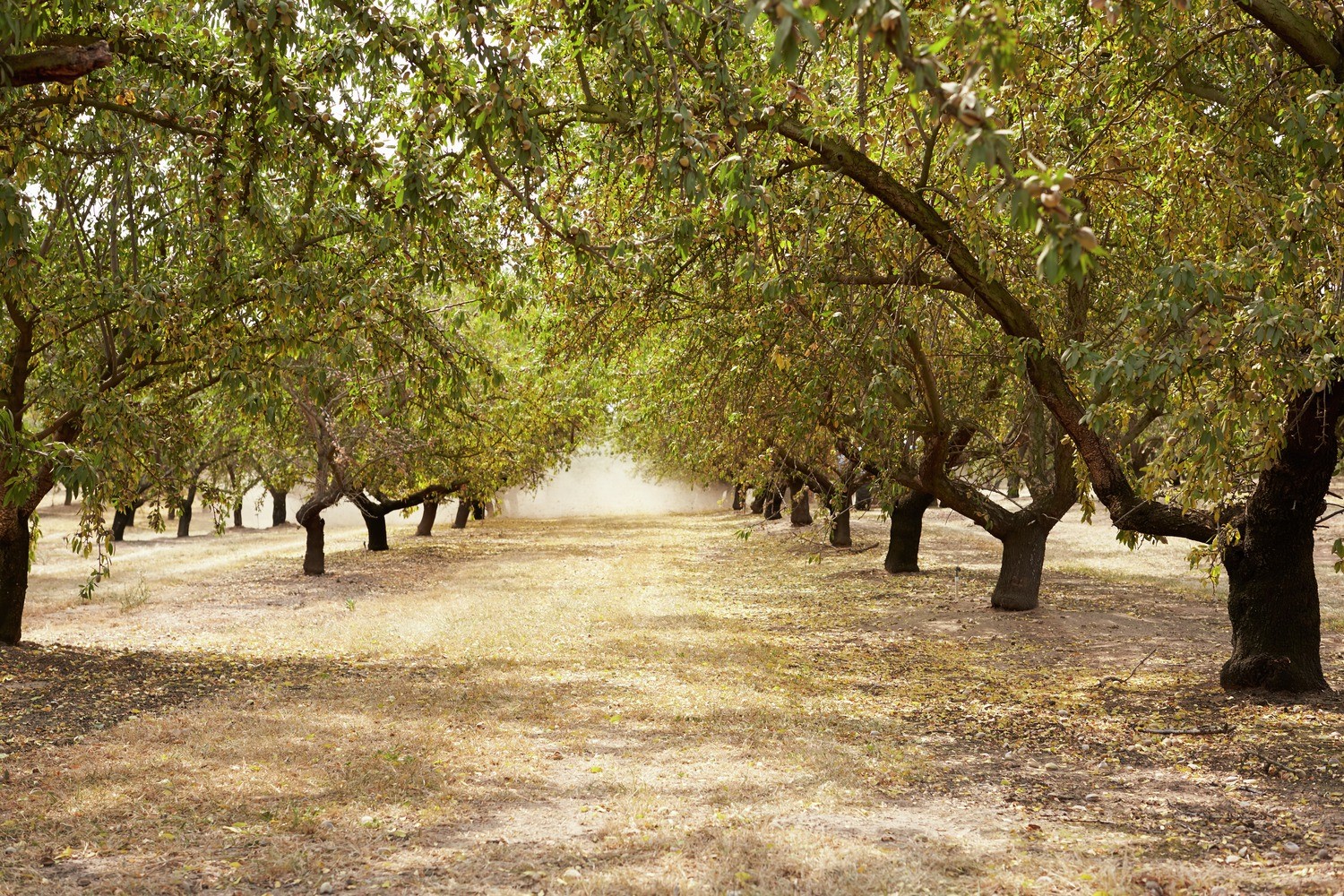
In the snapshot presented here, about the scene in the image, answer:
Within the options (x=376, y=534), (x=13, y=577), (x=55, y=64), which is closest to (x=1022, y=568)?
(x=13, y=577)

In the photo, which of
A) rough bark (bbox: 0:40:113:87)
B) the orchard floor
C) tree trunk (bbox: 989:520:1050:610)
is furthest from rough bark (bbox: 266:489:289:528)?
rough bark (bbox: 0:40:113:87)

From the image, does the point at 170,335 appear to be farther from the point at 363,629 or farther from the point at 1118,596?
the point at 1118,596

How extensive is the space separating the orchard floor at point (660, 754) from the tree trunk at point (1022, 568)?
0.72 metres

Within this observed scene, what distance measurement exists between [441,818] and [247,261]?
21.3 feet

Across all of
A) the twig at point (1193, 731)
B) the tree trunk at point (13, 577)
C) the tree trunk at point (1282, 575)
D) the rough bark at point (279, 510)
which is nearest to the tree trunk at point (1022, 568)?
the tree trunk at point (1282, 575)

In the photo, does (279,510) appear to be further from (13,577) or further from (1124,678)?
(1124,678)

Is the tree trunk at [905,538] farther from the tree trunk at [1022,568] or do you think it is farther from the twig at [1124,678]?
the twig at [1124,678]

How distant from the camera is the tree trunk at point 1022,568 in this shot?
1620 centimetres

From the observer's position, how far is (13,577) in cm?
1201

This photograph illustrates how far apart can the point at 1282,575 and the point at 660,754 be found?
5635 mm

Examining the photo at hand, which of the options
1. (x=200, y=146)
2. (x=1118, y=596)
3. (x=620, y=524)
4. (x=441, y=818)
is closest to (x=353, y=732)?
(x=441, y=818)

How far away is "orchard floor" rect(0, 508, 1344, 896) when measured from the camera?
5.56 m

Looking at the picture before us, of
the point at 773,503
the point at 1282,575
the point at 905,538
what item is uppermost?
the point at 773,503

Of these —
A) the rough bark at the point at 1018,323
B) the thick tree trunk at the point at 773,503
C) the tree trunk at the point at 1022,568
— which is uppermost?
the rough bark at the point at 1018,323
